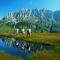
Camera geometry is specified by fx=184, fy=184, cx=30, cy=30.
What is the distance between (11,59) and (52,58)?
21.9 feet

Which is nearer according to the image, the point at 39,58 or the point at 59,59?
the point at 59,59

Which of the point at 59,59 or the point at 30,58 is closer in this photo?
the point at 59,59

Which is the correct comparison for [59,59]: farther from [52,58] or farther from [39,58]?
[39,58]

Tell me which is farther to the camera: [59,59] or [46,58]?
[46,58]

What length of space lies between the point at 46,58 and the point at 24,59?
Result: 3856mm

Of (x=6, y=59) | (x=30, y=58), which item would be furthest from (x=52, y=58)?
(x=6, y=59)

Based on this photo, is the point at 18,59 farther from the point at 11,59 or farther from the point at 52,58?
the point at 52,58

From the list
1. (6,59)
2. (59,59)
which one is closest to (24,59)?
(6,59)

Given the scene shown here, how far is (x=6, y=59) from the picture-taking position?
29.2 meters

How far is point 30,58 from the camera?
30547 millimetres

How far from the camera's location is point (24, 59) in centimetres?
2984

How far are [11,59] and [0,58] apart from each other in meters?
2.03

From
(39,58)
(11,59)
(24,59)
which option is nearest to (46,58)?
(39,58)

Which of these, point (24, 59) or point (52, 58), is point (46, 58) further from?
point (24, 59)
